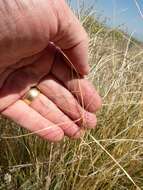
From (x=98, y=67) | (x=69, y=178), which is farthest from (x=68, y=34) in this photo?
(x=98, y=67)

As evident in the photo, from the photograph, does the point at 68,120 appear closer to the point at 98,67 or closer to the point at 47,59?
the point at 47,59

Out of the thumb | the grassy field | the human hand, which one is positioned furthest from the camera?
the grassy field

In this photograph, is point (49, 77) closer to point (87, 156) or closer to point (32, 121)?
point (32, 121)

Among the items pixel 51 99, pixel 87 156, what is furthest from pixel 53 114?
pixel 87 156

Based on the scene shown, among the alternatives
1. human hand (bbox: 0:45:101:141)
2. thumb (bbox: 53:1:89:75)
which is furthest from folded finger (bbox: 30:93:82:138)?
thumb (bbox: 53:1:89:75)

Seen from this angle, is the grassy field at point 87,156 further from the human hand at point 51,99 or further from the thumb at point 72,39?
the thumb at point 72,39

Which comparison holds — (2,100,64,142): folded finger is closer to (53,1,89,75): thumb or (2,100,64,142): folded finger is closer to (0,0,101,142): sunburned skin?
(0,0,101,142): sunburned skin

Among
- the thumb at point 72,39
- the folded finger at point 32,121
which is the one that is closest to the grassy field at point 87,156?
the folded finger at point 32,121
